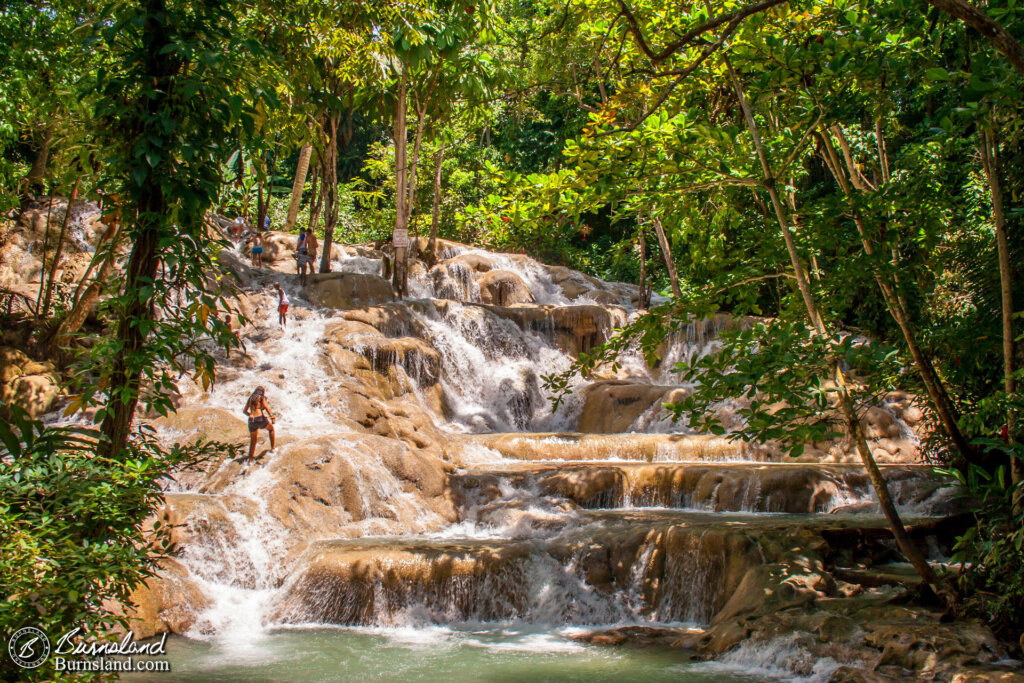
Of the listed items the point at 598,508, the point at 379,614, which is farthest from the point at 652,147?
the point at 598,508

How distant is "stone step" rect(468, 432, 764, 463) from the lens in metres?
12.7

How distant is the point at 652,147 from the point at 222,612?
662 cm

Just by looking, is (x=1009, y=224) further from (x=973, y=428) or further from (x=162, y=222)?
(x=162, y=222)

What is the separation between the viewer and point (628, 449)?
12.8 m

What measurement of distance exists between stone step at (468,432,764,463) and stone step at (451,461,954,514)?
1443mm

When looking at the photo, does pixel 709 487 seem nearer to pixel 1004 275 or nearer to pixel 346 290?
pixel 1004 275

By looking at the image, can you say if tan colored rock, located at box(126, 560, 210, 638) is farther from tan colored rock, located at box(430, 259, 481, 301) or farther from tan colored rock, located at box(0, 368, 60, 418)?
tan colored rock, located at box(430, 259, 481, 301)

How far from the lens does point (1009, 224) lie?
270 inches

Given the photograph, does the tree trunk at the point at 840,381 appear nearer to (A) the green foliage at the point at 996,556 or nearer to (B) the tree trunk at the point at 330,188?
(A) the green foliage at the point at 996,556

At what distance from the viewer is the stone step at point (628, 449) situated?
1274 cm

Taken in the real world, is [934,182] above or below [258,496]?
above

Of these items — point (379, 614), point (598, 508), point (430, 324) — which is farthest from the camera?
point (430, 324)

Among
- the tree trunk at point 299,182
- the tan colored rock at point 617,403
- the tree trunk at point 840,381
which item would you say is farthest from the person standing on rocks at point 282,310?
the tree trunk at point 840,381

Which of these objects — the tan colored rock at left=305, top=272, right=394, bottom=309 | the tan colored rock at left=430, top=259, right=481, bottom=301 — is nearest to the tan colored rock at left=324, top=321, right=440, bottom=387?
the tan colored rock at left=305, top=272, right=394, bottom=309
